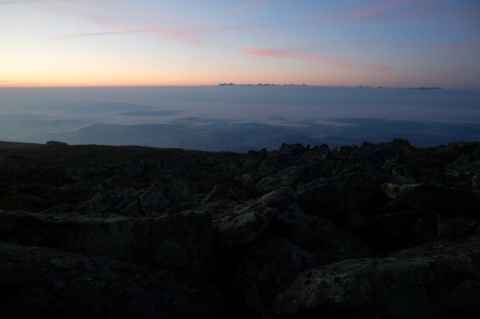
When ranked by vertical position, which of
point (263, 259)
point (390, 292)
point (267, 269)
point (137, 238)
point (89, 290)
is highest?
point (390, 292)

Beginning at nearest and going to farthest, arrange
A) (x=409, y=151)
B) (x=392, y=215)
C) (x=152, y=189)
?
(x=392, y=215) → (x=152, y=189) → (x=409, y=151)

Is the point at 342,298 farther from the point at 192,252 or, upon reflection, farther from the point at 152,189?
the point at 152,189

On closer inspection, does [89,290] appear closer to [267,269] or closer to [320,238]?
[267,269]

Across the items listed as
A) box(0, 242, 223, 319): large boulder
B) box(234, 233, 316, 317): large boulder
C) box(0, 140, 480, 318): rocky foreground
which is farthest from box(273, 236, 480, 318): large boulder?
box(0, 242, 223, 319): large boulder

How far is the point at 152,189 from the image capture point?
48.8 ft

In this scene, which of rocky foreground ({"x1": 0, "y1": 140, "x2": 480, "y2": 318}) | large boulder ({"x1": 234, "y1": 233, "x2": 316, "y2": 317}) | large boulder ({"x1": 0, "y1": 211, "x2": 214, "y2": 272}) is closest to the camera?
rocky foreground ({"x1": 0, "y1": 140, "x2": 480, "y2": 318})

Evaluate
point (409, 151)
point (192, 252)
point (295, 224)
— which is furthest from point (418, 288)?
point (409, 151)

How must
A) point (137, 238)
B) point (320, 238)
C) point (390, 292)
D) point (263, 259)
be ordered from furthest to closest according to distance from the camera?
1. point (320, 238)
2. point (137, 238)
3. point (263, 259)
4. point (390, 292)

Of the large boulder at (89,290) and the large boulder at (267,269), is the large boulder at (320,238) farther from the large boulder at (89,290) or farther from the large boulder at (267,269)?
the large boulder at (89,290)

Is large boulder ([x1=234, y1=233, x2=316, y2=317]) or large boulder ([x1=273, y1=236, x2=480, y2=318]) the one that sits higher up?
large boulder ([x1=273, y1=236, x2=480, y2=318])

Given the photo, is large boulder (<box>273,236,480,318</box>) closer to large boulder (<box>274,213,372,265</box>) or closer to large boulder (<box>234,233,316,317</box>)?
large boulder (<box>234,233,316,317</box>)

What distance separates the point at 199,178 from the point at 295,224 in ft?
93.1

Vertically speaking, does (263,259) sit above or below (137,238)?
below

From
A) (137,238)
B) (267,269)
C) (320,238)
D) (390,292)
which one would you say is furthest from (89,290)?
(320,238)
